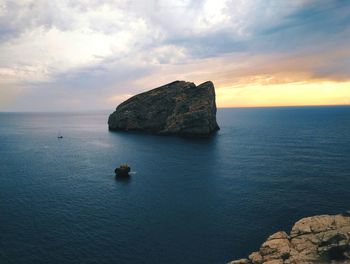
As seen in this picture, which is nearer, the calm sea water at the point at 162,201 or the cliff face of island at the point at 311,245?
the cliff face of island at the point at 311,245

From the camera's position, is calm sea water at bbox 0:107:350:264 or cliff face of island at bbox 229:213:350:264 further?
calm sea water at bbox 0:107:350:264

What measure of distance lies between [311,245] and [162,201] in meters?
42.2

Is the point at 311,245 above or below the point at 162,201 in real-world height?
above

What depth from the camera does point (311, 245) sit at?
50.6 metres

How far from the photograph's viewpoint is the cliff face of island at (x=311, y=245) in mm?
46219

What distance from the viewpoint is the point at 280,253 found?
50062 mm

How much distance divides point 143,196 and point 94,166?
47.5m

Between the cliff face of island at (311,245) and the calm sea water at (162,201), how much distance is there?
5.75 meters

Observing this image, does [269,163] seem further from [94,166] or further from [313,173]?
[94,166]

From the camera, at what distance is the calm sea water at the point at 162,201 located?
58969mm

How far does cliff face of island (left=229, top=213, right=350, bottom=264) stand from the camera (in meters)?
46.2

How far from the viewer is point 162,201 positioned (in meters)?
83.9

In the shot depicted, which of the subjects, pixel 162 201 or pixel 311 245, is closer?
pixel 311 245

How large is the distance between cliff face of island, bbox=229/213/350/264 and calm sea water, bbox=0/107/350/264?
5.75 metres
